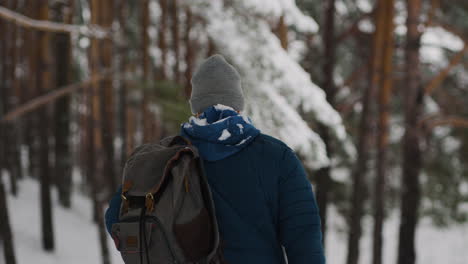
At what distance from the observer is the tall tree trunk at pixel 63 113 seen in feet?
38.8

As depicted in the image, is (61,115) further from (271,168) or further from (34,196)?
(271,168)

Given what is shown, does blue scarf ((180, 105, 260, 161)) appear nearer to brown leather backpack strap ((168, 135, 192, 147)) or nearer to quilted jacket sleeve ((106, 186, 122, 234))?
brown leather backpack strap ((168, 135, 192, 147))

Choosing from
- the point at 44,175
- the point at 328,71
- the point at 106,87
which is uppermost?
the point at 328,71

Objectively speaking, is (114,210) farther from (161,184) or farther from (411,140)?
(411,140)

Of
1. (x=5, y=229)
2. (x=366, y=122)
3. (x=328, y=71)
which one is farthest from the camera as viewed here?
(x=328, y=71)

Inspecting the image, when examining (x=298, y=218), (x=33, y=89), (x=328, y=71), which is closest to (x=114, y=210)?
(x=298, y=218)

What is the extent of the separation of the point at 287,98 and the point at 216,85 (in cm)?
554

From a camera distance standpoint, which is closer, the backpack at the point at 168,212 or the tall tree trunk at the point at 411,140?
→ the backpack at the point at 168,212

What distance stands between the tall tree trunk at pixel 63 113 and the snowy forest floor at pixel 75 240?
795mm

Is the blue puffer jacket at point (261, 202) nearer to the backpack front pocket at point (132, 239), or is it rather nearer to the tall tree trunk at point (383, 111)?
the backpack front pocket at point (132, 239)

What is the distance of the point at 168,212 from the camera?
188 cm

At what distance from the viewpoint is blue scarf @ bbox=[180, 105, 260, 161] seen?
201cm

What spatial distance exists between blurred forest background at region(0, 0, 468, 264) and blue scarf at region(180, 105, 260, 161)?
427 cm

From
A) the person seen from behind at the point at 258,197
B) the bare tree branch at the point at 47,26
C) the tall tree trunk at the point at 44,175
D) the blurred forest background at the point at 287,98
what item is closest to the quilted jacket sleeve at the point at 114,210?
the person seen from behind at the point at 258,197
